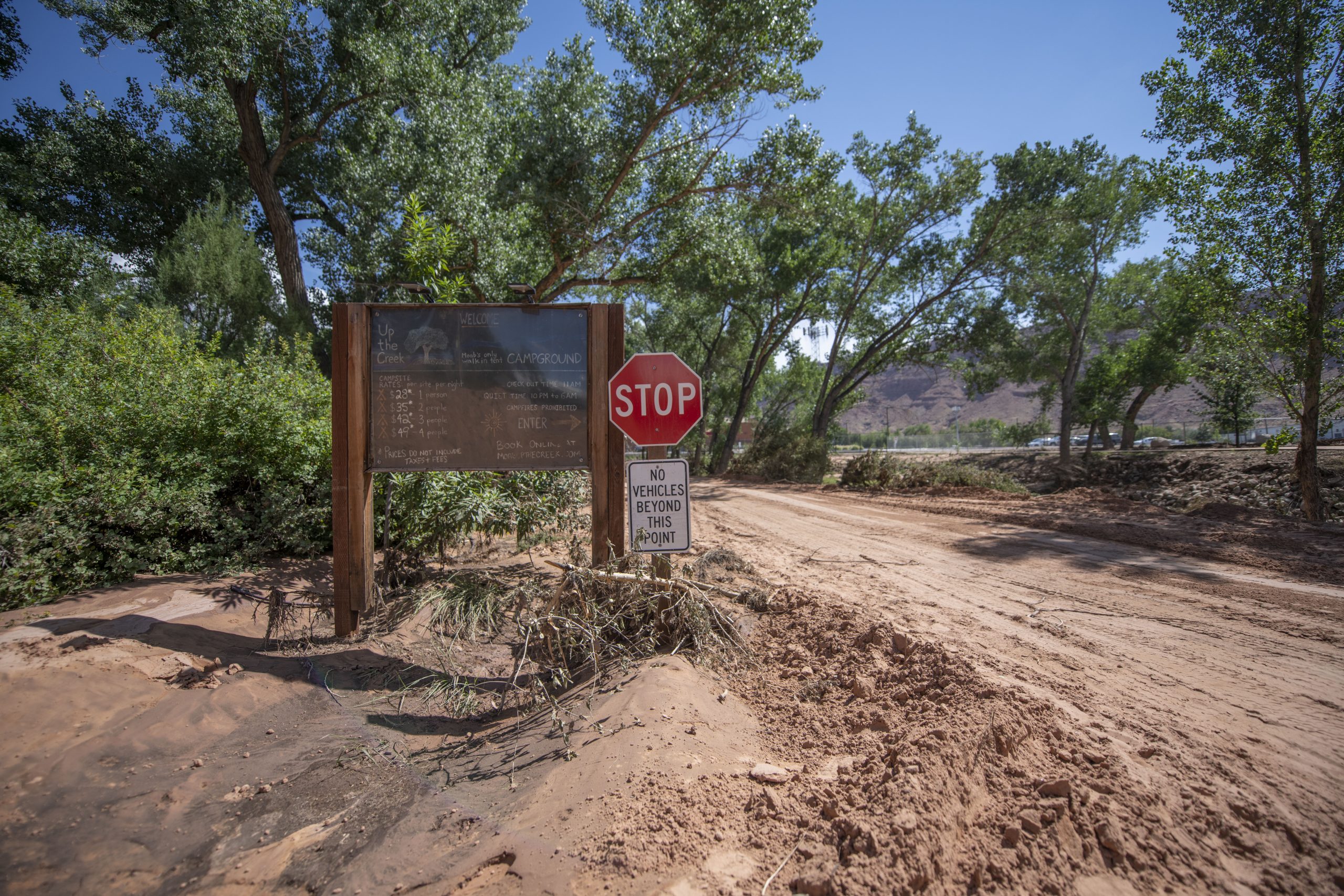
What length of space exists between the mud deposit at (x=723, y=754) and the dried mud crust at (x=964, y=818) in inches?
0.5

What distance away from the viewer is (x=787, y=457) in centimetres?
2255

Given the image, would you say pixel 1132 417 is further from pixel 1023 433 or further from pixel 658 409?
pixel 658 409

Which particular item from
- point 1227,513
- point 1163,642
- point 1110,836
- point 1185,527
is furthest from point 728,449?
point 1110,836

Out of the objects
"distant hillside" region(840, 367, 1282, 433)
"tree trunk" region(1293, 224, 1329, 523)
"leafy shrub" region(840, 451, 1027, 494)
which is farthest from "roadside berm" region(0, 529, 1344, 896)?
"distant hillside" region(840, 367, 1282, 433)

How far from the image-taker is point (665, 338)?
1159 inches

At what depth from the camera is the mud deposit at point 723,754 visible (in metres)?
2.35

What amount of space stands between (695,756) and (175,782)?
2701 millimetres

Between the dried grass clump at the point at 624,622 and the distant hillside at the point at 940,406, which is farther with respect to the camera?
the distant hillside at the point at 940,406

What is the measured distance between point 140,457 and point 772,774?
627 cm

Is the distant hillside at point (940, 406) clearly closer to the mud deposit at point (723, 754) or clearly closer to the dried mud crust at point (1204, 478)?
the dried mud crust at point (1204, 478)

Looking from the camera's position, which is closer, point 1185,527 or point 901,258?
point 1185,527

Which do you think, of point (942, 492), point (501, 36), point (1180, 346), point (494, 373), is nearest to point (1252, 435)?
point (1180, 346)

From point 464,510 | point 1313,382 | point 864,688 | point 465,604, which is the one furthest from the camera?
point 1313,382

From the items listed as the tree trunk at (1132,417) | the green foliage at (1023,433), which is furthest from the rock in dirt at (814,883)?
the green foliage at (1023,433)
